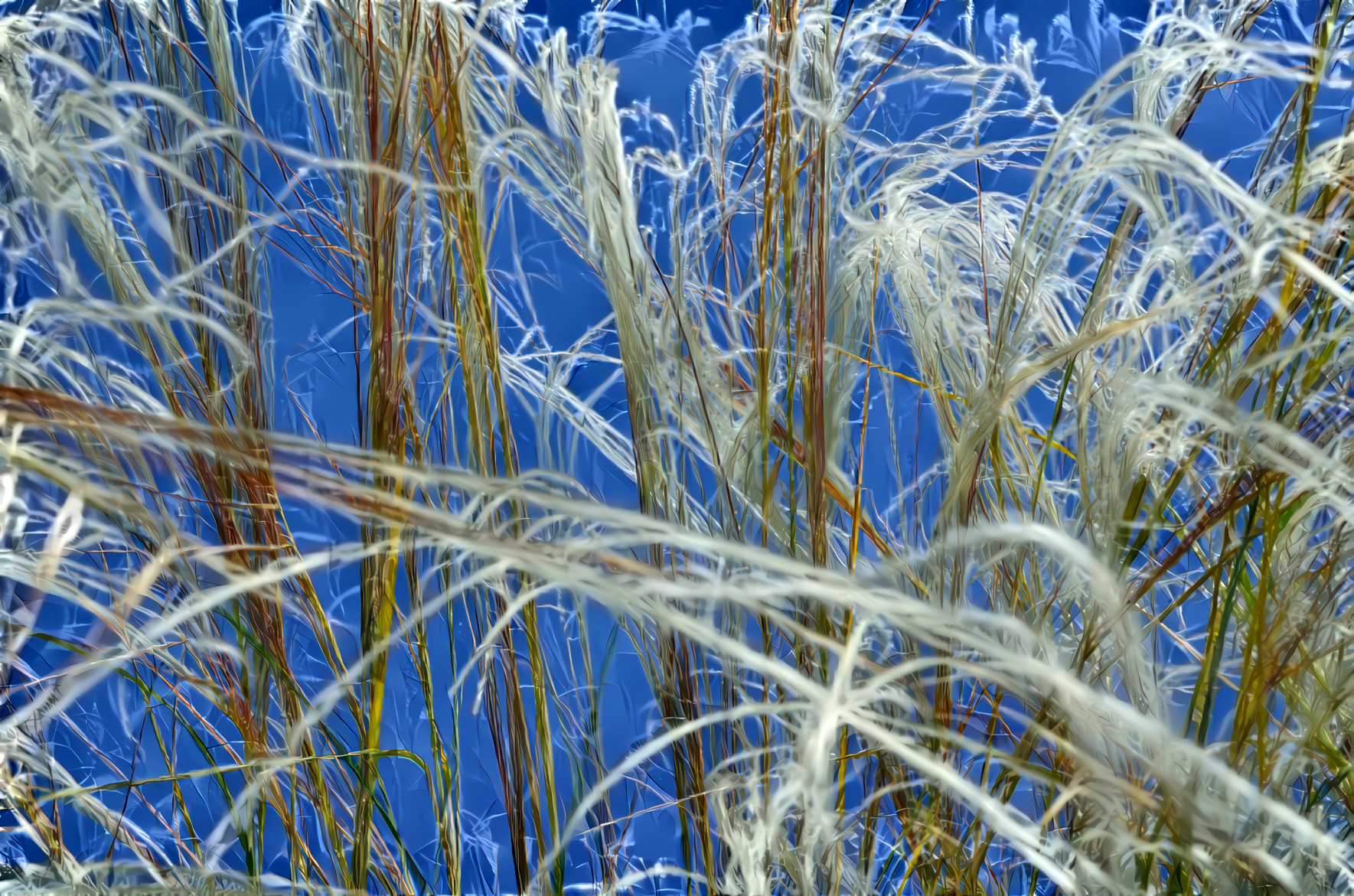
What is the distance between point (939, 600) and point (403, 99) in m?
0.34

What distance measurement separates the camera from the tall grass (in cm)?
31

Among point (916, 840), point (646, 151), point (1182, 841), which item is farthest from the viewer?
point (646, 151)

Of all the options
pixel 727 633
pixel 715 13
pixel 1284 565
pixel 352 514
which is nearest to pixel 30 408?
pixel 352 514

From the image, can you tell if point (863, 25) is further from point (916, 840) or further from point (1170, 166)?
point (916, 840)

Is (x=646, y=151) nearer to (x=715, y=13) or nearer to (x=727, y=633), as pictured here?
(x=715, y=13)

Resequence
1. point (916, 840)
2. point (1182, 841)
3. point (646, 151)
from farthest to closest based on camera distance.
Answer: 1. point (646, 151)
2. point (916, 840)
3. point (1182, 841)

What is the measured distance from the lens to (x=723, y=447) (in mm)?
402

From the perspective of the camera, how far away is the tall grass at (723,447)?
0.31 metres

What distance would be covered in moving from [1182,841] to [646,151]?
18.2 inches

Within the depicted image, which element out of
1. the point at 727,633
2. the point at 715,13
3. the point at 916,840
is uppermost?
the point at 715,13

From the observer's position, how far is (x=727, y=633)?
39 centimetres

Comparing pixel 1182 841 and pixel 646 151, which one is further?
pixel 646 151

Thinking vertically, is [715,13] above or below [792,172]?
above

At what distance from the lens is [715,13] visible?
→ 1.84 feet
